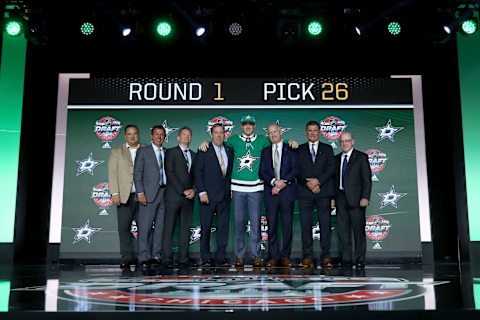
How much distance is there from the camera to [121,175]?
234 inches

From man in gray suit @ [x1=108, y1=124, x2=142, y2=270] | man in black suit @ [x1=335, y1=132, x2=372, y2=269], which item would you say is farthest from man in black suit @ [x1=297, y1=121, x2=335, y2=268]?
man in gray suit @ [x1=108, y1=124, x2=142, y2=270]

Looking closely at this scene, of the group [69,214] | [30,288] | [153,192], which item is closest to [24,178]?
[69,214]

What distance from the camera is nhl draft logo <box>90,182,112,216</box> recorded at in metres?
6.64

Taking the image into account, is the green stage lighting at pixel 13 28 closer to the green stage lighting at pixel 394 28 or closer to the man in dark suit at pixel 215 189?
the man in dark suit at pixel 215 189

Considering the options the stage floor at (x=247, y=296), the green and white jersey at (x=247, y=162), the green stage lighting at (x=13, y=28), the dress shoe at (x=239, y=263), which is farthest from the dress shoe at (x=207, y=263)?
the green stage lighting at (x=13, y=28)

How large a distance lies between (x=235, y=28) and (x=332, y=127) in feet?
5.73

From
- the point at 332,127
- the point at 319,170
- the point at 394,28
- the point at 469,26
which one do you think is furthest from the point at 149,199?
the point at 469,26

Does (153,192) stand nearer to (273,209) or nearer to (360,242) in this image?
(273,209)

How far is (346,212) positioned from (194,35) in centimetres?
269

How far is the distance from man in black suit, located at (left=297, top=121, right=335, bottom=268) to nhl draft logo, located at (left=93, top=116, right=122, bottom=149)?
2.41 metres

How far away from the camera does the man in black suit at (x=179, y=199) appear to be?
575 cm

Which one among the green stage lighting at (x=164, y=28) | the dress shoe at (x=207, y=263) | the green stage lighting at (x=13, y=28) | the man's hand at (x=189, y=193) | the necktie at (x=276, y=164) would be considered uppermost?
the green stage lighting at (x=164, y=28)

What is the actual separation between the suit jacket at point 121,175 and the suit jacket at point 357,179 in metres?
2.38

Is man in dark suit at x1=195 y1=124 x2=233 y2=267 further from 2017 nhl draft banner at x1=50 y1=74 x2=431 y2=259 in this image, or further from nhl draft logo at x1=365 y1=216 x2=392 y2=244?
nhl draft logo at x1=365 y1=216 x2=392 y2=244
